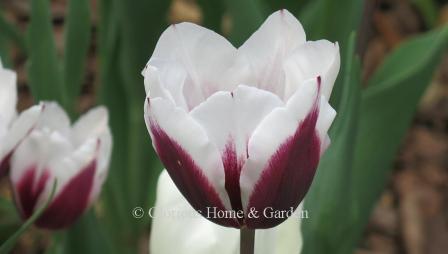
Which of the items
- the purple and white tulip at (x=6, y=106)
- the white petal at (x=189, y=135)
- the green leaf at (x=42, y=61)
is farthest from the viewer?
the green leaf at (x=42, y=61)

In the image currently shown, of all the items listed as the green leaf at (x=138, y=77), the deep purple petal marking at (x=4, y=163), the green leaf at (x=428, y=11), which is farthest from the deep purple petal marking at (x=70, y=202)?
the green leaf at (x=428, y=11)

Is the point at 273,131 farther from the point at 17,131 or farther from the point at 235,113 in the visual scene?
the point at 17,131

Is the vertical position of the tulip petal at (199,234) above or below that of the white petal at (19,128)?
below

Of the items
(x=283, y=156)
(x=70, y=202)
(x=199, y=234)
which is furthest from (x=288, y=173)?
(x=70, y=202)

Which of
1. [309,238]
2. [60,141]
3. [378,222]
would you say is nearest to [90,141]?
[60,141]

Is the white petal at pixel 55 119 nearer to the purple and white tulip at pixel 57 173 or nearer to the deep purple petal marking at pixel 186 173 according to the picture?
the purple and white tulip at pixel 57 173

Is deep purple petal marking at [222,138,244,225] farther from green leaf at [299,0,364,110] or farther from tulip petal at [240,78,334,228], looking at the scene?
green leaf at [299,0,364,110]

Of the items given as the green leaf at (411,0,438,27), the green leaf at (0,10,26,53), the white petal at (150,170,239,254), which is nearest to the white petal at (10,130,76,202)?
the white petal at (150,170,239,254)

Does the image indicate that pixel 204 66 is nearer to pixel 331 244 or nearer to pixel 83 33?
pixel 331 244
